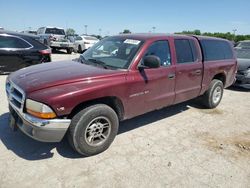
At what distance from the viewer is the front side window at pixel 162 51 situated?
13.6 feet

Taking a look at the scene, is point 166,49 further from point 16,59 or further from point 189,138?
point 16,59

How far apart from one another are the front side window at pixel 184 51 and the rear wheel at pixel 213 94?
1141mm

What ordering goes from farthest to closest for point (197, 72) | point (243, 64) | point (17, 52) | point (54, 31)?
point (54, 31)
point (243, 64)
point (17, 52)
point (197, 72)

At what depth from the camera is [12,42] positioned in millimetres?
7762

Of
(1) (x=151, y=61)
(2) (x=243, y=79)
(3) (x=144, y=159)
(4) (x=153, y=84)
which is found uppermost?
(1) (x=151, y=61)

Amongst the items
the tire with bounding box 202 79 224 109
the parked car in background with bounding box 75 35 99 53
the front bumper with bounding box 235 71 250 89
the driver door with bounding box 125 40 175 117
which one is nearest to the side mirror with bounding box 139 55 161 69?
the driver door with bounding box 125 40 175 117

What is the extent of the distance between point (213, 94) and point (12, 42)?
6506 millimetres

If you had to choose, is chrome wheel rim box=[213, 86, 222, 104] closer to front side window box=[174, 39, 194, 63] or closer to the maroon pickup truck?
the maroon pickup truck

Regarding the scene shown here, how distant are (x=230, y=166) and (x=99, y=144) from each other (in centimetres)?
197

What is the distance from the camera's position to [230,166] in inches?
135

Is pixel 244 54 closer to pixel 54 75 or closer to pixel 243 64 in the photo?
pixel 243 64

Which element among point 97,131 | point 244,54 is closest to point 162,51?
point 97,131

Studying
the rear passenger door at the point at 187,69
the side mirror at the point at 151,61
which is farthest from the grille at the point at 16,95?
the rear passenger door at the point at 187,69

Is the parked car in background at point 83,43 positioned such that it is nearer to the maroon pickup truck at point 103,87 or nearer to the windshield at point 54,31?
the windshield at point 54,31
